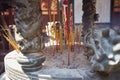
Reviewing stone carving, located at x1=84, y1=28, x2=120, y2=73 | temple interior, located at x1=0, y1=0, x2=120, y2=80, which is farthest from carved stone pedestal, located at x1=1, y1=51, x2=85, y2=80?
stone carving, located at x1=84, y1=28, x2=120, y2=73

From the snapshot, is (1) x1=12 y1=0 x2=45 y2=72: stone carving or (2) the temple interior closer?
(2) the temple interior

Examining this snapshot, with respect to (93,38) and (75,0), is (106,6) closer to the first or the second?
(75,0)

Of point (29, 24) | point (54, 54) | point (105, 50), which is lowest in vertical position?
point (54, 54)

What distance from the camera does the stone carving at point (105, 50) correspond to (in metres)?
1.66

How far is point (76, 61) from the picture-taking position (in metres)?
2.48

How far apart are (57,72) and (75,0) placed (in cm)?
457

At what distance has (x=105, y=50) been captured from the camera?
169cm

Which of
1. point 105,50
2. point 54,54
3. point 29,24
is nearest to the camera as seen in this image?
point 105,50

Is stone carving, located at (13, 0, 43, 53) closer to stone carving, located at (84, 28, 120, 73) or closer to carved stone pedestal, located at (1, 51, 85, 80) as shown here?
carved stone pedestal, located at (1, 51, 85, 80)

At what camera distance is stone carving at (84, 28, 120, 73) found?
166 centimetres

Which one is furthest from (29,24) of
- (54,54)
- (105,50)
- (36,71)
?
(54,54)

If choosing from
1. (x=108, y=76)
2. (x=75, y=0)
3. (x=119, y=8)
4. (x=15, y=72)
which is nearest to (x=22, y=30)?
(x=15, y=72)

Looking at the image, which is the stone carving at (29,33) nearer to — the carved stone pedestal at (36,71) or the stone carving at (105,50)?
the carved stone pedestal at (36,71)

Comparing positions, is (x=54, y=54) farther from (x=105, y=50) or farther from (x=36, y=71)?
(x=105, y=50)
